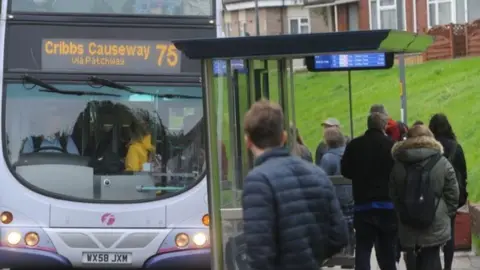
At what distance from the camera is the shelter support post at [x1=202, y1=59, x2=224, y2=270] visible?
7.69m

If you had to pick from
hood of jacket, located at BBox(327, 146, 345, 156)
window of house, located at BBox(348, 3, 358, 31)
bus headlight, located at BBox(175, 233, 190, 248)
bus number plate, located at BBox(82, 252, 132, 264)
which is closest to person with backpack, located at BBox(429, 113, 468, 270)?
hood of jacket, located at BBox(327, 146, 345, 156)

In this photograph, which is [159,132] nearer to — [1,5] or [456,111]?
[1,5]

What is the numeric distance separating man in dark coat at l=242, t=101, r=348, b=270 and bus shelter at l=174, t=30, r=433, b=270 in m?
1.87

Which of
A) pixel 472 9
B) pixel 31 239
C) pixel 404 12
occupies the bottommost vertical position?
pixel 31 239

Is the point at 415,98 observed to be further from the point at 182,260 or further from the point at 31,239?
the point at 31,239

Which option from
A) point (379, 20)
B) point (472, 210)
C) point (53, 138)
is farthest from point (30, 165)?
point (379, 20)

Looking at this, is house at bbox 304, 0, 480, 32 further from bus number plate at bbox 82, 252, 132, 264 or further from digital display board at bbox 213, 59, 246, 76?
digital display board at bbox 213, 59, 246, 76

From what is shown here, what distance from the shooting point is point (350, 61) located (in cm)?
1018

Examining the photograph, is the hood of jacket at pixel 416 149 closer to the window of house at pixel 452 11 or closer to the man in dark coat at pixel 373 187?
the man in dark coat at pixel 373 187

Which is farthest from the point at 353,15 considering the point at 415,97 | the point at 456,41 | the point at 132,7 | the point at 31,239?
the point at 31,239

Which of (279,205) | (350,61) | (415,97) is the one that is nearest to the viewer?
(279,205)

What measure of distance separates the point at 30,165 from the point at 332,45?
14.5ft

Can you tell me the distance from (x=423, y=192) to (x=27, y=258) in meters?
4.04

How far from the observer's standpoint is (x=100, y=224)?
10664 millimetres
